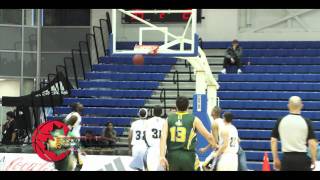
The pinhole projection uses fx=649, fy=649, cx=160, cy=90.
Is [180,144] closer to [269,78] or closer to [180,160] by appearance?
[180,160]

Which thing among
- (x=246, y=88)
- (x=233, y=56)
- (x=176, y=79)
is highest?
(x=233, y=56)

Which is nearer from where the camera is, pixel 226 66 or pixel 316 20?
pixel 226 66

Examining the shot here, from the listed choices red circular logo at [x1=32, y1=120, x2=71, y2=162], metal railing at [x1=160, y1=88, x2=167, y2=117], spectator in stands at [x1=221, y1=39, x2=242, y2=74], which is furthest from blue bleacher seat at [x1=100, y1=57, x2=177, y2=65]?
red circular logo at [x1=32, y1=120, x2=71, y2=162]

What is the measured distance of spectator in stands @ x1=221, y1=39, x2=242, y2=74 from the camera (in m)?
19.9

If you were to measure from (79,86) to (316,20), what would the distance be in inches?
322

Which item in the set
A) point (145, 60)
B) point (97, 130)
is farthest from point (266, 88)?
point (97, 130)

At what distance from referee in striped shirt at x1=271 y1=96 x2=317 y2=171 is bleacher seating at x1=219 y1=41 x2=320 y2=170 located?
31.0 ft

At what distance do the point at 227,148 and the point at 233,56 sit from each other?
9.24 m

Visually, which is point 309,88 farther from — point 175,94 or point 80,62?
point 80,62

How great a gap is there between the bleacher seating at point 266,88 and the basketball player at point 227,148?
20.3 feet

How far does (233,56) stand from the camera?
19.9 metres

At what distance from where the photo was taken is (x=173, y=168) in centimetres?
→ 809
